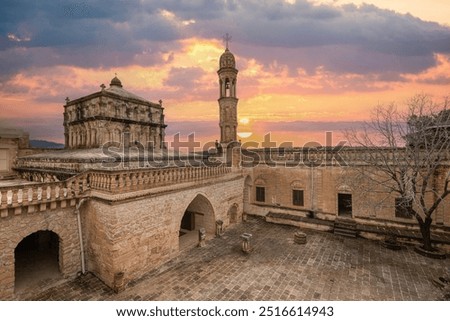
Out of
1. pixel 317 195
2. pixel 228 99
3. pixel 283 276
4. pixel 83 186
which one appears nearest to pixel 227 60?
pixel 228 99

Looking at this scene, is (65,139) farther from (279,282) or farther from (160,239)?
(279,282)

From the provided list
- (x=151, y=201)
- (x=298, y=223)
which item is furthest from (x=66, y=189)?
(x=298, y=223)

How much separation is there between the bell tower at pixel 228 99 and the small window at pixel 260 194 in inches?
197

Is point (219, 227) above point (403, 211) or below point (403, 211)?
below

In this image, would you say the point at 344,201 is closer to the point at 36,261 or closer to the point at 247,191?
the point at 247,191

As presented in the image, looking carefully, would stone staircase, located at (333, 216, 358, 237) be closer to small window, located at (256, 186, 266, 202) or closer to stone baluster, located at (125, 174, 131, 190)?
small window, located at (256, 186, 266, 202)

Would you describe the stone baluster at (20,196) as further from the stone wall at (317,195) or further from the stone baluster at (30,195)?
the stone wall at (317,195)

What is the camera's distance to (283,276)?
9.81m

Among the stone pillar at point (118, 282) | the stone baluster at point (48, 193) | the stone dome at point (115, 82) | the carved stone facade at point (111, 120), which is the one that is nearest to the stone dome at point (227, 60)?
the carved stone facade at point (111, 120)

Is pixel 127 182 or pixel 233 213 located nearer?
pixel 127 182

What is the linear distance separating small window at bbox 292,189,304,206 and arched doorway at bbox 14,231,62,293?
15.8 m

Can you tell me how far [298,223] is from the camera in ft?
55.4

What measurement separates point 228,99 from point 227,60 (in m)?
3.54

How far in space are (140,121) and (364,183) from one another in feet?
60.1
